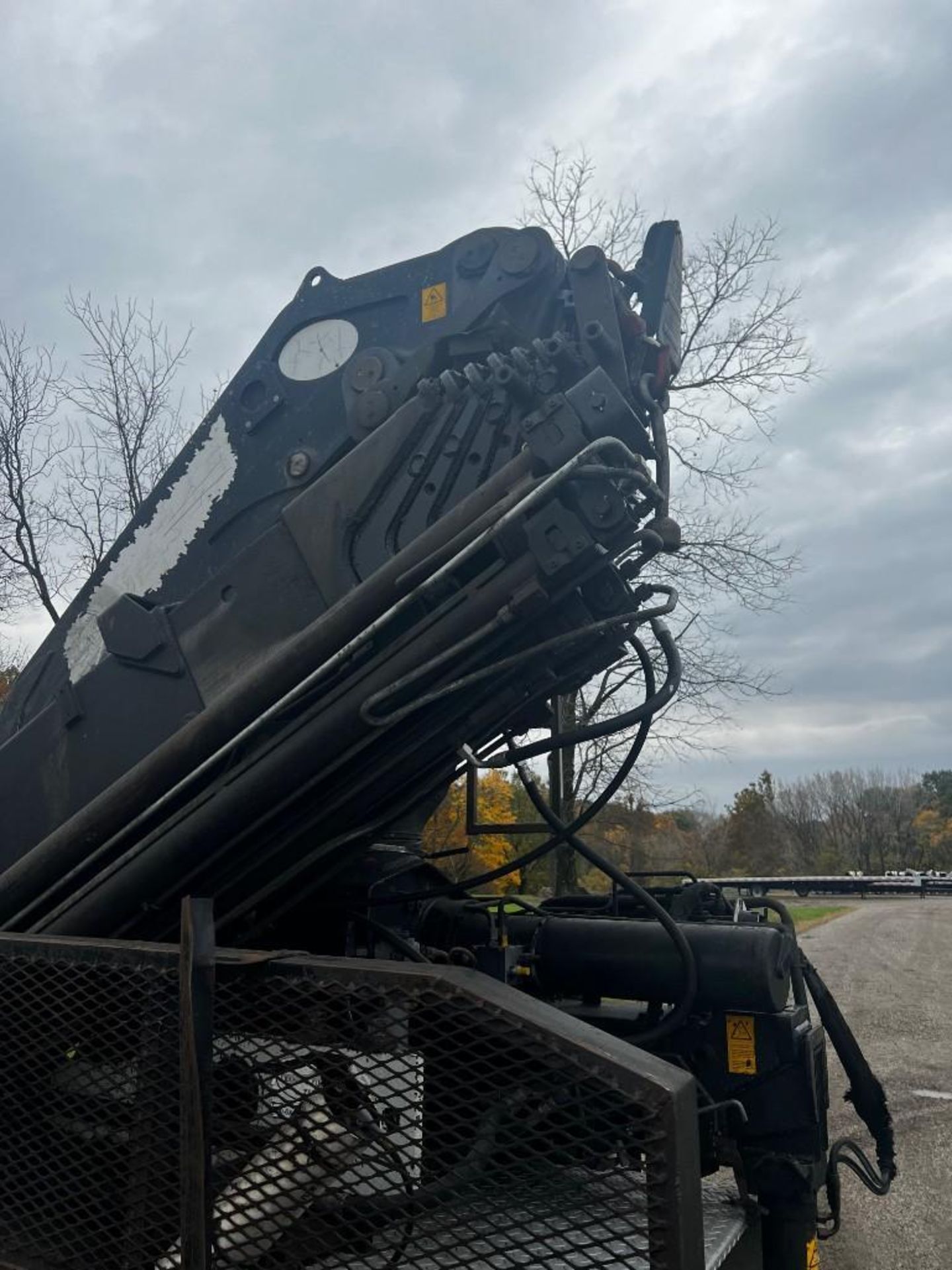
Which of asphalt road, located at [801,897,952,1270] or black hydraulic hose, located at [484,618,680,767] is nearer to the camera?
black hydraulic hose, located at [484,618,680,767]

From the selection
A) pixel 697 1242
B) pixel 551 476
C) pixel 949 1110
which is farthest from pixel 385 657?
pixel 949 1110

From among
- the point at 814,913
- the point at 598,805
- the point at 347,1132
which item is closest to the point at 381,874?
the point at 598,805

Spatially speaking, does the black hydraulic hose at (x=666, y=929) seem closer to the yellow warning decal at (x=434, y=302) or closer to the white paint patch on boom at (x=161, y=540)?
the white paint patch on boom at (x=161, y=540)

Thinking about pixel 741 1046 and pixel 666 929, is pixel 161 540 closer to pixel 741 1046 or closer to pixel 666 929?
pixel 666 929

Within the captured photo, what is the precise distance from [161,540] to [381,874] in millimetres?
1299

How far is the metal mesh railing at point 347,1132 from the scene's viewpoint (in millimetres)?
1880

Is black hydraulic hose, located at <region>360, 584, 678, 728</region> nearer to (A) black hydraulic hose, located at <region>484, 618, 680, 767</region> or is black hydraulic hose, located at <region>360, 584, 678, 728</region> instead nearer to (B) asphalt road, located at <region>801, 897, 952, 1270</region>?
(A) black hydraulic hose, located at <region>484, 618, 680, 767</region>

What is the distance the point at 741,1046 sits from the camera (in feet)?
11.0

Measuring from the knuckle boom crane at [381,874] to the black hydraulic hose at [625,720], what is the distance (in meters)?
0.01

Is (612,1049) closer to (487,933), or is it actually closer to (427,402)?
(427,402)

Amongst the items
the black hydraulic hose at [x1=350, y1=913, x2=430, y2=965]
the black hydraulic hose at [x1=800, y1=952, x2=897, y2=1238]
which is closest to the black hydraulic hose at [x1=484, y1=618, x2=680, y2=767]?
the black hydraulic hose at [x1=350, y1=913, x2=430, y2=965]

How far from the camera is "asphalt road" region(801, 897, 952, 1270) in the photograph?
181 inches

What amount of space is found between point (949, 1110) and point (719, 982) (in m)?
4.26

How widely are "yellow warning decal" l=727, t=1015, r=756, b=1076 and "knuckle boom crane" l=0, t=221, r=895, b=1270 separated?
0.04 feet
